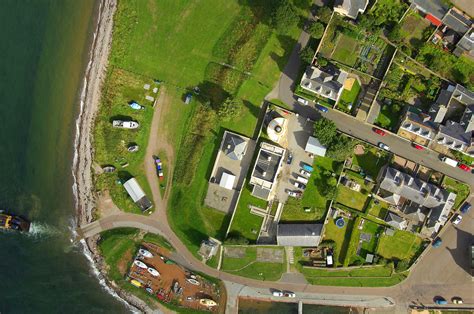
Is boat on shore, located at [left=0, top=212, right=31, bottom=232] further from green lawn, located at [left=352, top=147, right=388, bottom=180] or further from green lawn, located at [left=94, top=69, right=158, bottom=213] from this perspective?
green lawn, located at [left=352, top=147, right=388, bottom=180]

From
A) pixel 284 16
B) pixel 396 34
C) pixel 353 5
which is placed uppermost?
pixel 353 5

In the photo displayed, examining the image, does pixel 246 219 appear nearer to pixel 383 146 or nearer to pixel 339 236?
pixel 339 236

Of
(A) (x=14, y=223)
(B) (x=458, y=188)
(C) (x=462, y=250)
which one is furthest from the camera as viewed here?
(A) (x=14, y=223)

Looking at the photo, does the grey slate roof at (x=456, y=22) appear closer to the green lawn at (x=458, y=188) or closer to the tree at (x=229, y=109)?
the green lawn at (x=458, y=188)

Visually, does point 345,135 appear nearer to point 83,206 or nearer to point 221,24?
point 221,24

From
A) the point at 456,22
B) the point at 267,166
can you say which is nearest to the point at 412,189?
the point at 267,166

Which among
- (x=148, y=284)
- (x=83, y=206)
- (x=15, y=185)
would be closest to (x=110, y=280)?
(x=148, y=284)

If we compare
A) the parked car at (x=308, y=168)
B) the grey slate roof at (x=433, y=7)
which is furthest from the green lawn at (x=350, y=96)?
the grey slate roof at (x=433, y=7)
